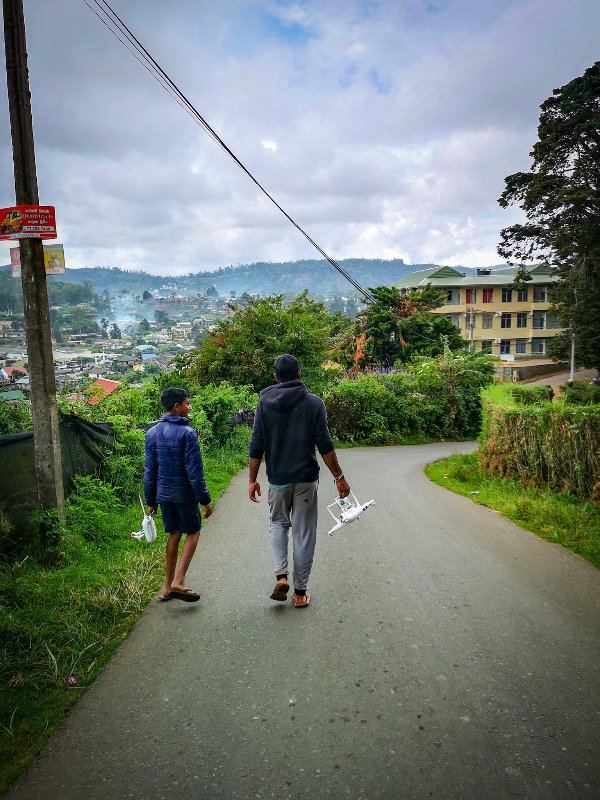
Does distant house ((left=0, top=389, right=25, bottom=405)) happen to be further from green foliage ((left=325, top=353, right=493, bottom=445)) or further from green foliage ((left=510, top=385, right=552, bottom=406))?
green foliage ((left=325, top=353, right=493, bottom=445))

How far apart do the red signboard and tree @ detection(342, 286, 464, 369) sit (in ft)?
94.6

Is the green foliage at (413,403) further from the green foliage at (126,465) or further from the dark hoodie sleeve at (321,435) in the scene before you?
the dark hoodie sleeve at (321,435)

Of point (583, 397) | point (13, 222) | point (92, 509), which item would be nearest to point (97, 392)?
point (92, 509)

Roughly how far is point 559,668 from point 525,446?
19.2ft

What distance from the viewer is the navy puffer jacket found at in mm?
4391

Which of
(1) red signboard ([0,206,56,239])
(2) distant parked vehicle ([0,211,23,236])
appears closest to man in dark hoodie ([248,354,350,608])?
(1) red signboard ([0,206,56,239])

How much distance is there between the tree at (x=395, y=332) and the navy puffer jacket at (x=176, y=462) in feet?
95.7

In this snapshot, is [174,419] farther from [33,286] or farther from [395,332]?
[395,332]

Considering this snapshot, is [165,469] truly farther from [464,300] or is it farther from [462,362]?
[464,300]

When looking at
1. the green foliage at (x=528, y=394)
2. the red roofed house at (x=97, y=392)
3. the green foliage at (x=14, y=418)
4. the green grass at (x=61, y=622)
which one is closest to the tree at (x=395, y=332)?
the green foliage at (x=528, y=394)

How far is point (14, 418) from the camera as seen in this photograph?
7566 mm

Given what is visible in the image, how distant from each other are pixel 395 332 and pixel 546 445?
2581cm

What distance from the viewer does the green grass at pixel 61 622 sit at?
3.06 m

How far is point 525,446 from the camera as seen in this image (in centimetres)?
874
